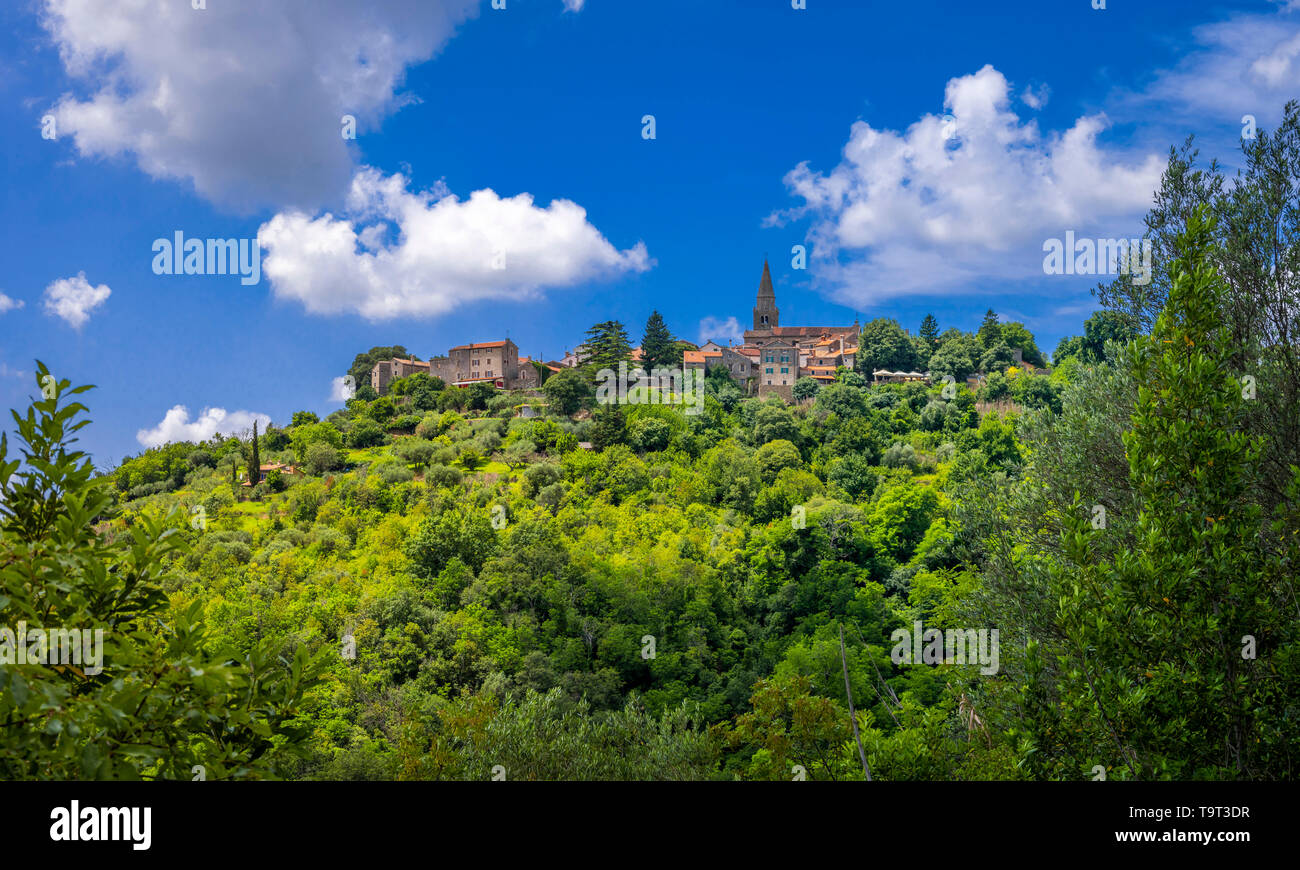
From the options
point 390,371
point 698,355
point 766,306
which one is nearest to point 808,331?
point 766,306

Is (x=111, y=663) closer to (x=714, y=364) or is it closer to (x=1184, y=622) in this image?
(x=1184, y=622)

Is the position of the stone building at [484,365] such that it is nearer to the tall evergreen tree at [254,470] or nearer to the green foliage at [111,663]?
the tall evergreen tree at [254,470]

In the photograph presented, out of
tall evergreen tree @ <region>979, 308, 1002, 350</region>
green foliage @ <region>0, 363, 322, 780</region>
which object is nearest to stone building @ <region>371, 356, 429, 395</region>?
tall evergreen tree @ <region>979, 308, 1002, 350</region>

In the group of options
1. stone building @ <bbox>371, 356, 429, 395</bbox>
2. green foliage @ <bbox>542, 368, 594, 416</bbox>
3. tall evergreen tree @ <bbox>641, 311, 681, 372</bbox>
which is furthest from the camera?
stone building @ <bbox>371, 356, 429, 395</bbox>

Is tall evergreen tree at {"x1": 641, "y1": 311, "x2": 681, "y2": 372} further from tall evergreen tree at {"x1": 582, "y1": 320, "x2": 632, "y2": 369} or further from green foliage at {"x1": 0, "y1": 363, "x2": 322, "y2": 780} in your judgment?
green foliage at {"x1": 0, "y1": 363, "x2": 322, "y2": 780}

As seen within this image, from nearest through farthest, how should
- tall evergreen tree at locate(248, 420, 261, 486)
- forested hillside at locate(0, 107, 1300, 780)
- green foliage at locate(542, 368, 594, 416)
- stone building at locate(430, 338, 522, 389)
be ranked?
forested hillside at locate(0, 107, 1300, 780) → tall evergreen tree at locate(248, 420, 261, 486) → green foliage at locate(542, 368, 594, 416) → stone building at locate(430, 338, 522, 389)
